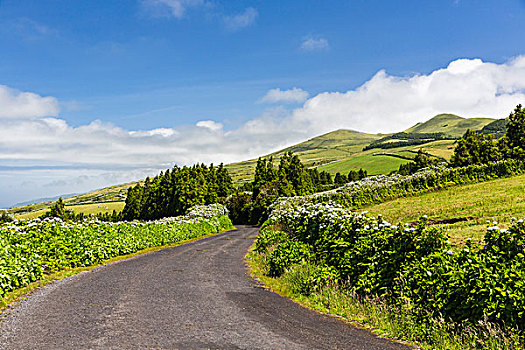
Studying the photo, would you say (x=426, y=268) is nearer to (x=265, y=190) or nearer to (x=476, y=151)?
(x=265, y=190)

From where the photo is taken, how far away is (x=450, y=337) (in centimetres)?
541

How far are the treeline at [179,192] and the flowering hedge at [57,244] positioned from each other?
33.6 metres

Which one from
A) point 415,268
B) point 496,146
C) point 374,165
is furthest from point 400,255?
point 374,165

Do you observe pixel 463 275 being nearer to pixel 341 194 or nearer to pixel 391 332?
pixel 391 332

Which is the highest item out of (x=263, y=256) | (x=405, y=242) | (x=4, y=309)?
(x=405, y=242)

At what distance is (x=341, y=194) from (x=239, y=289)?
19.0m

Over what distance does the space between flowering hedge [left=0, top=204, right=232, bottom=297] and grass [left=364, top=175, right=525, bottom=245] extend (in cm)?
1253

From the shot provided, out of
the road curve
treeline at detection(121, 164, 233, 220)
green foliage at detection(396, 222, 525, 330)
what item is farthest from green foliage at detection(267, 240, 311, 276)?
treeline at detection(121, 164, 233, 220)

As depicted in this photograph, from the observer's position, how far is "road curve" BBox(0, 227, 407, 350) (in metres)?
5.69

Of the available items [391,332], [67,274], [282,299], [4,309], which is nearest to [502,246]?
[391,332]

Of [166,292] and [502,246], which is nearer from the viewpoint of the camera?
[502,246]

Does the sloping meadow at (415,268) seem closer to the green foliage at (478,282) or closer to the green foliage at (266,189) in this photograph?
the green foliage at (478,282)

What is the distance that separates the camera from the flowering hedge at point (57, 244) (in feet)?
32.4

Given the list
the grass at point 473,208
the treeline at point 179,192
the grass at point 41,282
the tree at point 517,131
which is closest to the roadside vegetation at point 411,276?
the grass at point 473,208
